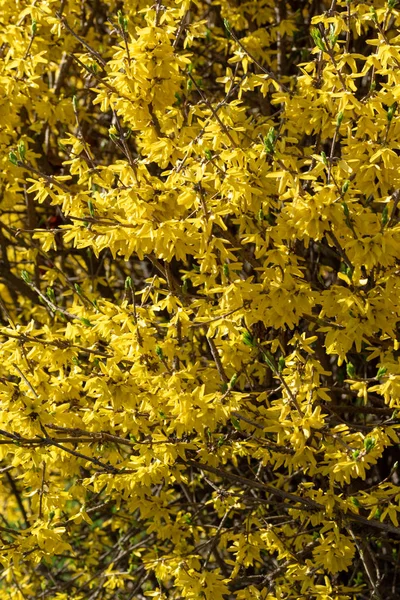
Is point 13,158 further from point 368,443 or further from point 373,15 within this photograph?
point 368,443

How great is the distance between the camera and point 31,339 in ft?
9.50

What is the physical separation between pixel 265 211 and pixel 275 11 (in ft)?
6.49

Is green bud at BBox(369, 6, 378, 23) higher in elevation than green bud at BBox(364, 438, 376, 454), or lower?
higher

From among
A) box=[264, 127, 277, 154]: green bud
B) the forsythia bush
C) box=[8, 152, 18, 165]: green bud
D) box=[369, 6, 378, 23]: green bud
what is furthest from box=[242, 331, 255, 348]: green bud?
box=[369, 6, 378, 23]: green bud

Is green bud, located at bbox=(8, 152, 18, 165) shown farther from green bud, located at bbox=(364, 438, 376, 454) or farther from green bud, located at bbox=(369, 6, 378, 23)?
green bud, located at bbox=(364, 438, 376, 454)

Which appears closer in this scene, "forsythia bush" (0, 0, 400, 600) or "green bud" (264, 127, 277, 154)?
"green bud" (264, 127, 277, 154)

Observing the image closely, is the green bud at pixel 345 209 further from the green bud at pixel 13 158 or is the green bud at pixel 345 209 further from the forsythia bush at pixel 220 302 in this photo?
the green bud at pixel 13 158

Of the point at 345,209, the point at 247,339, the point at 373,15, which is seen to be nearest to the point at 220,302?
the point at 247,339

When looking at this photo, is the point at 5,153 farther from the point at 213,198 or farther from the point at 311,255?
the point at 311,255

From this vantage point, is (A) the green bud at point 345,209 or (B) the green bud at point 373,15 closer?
(A) the green bud at point 345,209

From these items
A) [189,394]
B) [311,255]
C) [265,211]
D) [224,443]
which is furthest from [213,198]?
[311,255]

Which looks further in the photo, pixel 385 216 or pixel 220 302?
pixel 220 302

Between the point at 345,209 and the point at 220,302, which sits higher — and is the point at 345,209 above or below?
above

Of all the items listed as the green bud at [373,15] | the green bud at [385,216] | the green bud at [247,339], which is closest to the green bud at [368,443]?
the green bud at [247,339]
